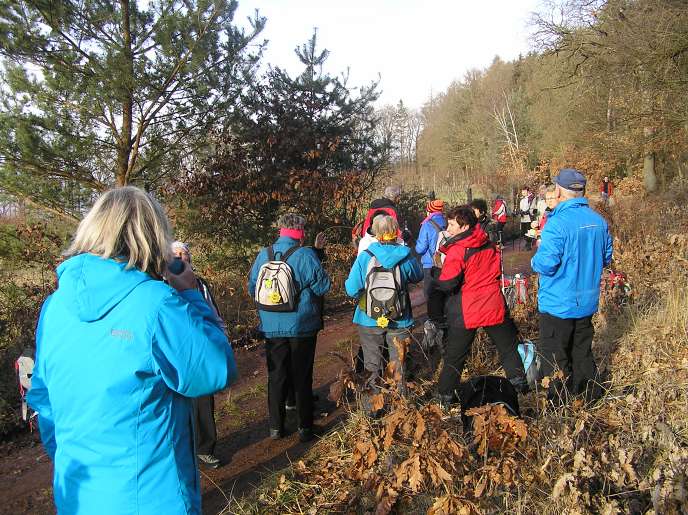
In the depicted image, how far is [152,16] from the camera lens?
7.49 metres

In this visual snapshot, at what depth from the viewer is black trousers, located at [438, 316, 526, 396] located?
4148mm

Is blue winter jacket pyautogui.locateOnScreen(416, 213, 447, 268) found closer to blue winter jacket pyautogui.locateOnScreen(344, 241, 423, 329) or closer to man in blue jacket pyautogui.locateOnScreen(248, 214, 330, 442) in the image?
blue winter jacket pyautogui.locateOnScreen(344, 241, 423, 329)

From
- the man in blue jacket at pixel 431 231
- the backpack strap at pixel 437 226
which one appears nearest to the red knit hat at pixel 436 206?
the man in blue jacket at pixel 431 231

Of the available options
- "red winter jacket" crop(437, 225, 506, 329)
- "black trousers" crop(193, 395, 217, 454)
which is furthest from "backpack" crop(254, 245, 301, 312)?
"red winter jacket" crop(437, 225, 506, 329)

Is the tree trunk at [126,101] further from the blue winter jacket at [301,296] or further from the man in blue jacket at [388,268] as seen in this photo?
the man in blue jacket at [388,268]

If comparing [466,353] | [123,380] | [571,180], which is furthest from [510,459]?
[571,180]

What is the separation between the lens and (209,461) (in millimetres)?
4133

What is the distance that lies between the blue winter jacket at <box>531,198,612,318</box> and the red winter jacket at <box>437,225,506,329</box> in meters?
0.40

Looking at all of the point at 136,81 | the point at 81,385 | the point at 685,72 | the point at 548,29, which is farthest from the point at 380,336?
the point at 548,29

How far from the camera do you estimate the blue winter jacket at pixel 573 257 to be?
393 centimetres

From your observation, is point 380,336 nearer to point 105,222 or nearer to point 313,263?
point 313,263

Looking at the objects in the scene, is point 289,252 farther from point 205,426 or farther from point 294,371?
point 205,426

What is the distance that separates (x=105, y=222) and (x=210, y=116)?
7.12 m

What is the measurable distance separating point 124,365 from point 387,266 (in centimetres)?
263
